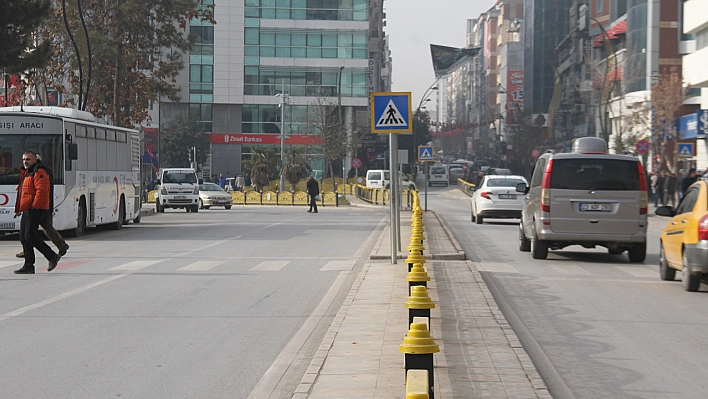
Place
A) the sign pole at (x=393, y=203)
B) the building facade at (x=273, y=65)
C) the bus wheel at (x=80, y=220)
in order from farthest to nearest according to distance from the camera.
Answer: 1. the building facade at (x=273, y=65)
2. the bus wheel at (x=80, y=220)
3. the sign pole at (x=393, y=203)

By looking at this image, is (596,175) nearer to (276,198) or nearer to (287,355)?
(287,355)

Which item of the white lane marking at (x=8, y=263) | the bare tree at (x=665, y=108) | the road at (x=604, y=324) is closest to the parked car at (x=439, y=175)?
the bare tree at (x=665, y=108)

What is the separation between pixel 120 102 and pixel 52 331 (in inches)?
1364

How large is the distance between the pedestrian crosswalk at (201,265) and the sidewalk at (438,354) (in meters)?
3.36

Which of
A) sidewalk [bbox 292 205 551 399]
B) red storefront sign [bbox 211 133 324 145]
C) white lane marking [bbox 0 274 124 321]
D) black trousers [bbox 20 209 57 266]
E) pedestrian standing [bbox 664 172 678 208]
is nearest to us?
sidewalk [bbox 292 205 551 399]

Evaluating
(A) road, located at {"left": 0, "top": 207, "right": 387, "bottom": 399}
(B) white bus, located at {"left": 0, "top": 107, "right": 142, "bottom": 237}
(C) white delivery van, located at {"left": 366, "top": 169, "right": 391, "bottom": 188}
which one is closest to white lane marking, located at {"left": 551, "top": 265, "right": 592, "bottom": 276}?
(A) road, located at {"left": 0, "top": 207, "right": 387, "bottom": 399}

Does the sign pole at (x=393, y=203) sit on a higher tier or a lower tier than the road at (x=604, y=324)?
higher

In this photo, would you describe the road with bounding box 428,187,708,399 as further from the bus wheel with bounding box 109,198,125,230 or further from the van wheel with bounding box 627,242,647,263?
the bus wheel with bounding box 109,198,125,230

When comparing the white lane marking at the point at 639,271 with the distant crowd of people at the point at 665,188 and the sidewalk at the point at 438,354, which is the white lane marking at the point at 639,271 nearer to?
the sidewalk at the point at 438,354

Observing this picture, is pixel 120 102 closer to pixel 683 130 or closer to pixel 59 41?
pixel 59 41

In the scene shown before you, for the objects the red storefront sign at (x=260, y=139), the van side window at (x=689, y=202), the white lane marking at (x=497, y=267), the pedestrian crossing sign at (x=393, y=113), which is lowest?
the white lane marking at (x=497, y=267)

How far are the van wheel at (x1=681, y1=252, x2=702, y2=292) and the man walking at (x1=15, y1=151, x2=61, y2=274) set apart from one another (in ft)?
30.5

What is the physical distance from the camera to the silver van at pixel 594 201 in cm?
1717

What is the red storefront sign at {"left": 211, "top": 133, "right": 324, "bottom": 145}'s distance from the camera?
254ft
